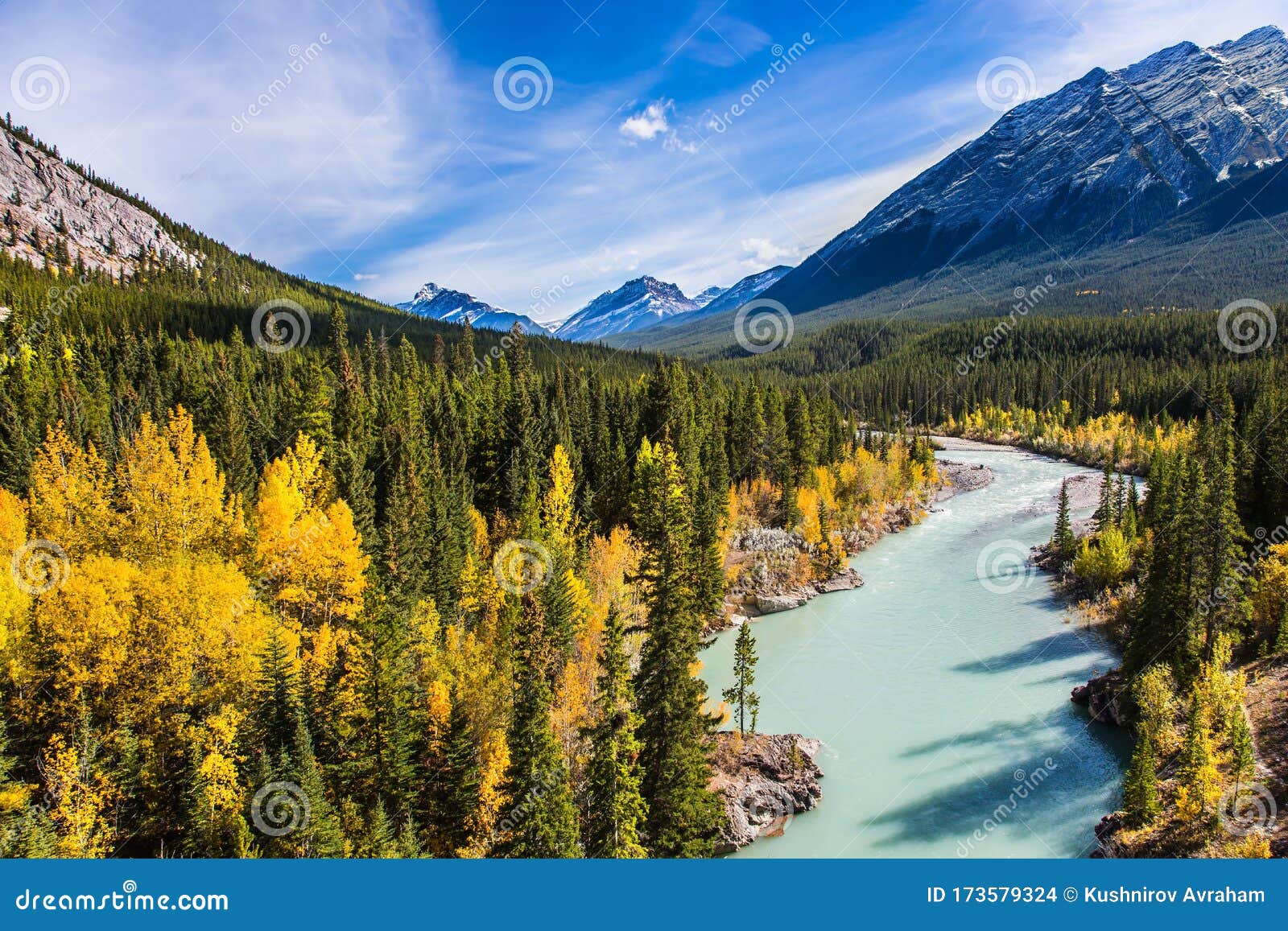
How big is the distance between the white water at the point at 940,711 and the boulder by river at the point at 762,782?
42cm

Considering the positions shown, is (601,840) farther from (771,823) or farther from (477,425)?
(477,425)

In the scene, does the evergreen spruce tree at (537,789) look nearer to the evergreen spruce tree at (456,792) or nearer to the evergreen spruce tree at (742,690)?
the evergreen spruce tree at (456,792)

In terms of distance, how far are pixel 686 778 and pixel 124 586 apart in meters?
21.4

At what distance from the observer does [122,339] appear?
91.3 m

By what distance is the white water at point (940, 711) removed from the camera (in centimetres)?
2484

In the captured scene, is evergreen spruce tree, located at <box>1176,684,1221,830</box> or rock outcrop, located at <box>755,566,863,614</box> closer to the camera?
evergreen spruce tree, located at <box>1176,684,1221,830</box>

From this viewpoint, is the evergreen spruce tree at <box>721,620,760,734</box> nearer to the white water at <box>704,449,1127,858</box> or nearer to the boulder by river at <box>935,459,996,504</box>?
the white water at <box>704,449,1127,858</box>

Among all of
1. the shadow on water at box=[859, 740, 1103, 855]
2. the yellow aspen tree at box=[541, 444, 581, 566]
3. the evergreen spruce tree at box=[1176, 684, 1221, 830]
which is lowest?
the shadow on water at box=[859, 740, 1103, 855]

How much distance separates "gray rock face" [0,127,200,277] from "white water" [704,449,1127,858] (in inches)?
6555

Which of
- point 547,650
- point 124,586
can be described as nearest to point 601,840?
point 547,650

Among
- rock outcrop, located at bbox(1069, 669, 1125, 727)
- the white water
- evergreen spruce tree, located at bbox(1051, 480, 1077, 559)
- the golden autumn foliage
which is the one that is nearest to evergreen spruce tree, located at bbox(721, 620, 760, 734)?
the white water

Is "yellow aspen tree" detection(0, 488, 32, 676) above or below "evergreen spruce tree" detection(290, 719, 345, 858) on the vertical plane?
above

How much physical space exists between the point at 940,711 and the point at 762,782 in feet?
36.7

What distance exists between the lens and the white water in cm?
2484
